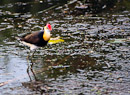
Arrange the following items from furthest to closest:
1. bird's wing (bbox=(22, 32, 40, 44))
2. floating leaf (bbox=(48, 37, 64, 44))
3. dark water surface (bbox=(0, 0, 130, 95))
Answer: floating leaf (bbox=(48, 37, 64, 44)), bird's wing (bbox=(22, 32, 40, 44)), dark water surface (bbox=(0, 0, 130, 95))

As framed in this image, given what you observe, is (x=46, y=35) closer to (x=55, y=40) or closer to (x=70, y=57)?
(x=70, y=57)

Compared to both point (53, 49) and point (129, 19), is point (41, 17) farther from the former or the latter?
point (53, 49)

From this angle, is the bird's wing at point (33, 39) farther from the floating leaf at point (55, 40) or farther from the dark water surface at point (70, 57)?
the floating leaf at point (55, 40)

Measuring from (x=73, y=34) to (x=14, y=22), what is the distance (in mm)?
3057

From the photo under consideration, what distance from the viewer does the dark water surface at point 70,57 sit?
21.7 ft

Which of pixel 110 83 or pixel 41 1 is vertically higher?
pixel 41 1

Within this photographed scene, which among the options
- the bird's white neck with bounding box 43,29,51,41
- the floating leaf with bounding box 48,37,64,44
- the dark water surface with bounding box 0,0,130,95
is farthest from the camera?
the floating leaf with bounding box 48,37,64,44

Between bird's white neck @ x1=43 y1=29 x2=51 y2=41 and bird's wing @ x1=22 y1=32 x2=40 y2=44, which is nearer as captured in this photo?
bird's white neck @ x1=43 y1=29 x2=51 y2=41

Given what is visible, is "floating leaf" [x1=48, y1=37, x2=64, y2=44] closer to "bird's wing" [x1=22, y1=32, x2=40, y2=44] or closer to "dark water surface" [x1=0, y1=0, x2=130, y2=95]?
"dark water surface" [x1=0, y1=0, x2=130, y2=95]

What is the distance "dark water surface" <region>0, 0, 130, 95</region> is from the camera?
6.62 metres

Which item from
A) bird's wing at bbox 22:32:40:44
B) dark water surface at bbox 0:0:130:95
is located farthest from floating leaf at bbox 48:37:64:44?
bird's wing at bbox 22:32:40:44

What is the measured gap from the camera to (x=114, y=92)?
6211 millimetres

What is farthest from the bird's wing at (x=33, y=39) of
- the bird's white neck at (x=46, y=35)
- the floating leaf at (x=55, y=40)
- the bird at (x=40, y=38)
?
the floating leaf at (x=55, y=40)

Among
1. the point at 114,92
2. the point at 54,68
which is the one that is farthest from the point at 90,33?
the point at 114,92
